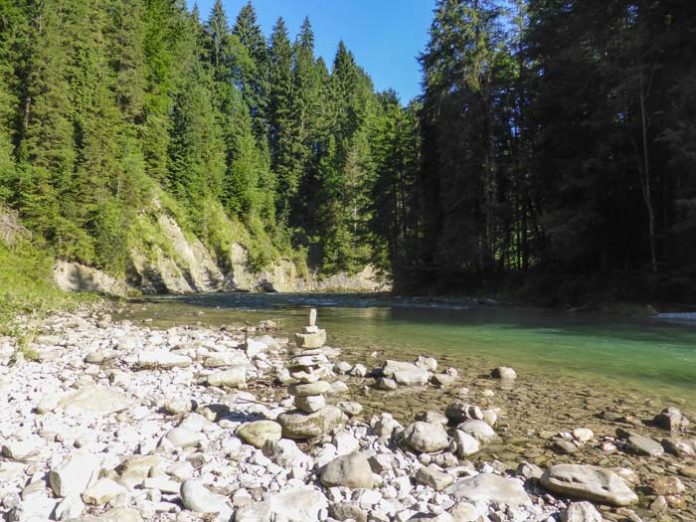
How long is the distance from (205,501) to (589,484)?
8.65 ft

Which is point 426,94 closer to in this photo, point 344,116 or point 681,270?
point 681,270

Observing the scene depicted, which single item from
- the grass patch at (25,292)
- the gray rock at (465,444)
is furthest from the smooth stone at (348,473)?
the grass patch at (25,292)

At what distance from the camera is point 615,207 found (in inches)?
795

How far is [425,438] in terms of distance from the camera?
408cm

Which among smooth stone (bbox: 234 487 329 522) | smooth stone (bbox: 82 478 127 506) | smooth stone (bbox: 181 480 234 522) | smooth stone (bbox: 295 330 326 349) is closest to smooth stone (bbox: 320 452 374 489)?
smooth stone (bbox: 234 487 329 522)

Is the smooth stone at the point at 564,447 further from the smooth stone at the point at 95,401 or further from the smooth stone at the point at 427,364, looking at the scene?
the smooth stone at the point at 95,401

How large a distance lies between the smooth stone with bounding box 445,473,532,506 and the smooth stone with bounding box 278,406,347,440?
1.45 m

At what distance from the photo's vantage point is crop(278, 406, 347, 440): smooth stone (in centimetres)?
438

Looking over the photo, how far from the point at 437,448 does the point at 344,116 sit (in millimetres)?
71958

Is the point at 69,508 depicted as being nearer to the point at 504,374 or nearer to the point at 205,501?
the point at 205,501

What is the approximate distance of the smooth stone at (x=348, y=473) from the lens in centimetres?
344

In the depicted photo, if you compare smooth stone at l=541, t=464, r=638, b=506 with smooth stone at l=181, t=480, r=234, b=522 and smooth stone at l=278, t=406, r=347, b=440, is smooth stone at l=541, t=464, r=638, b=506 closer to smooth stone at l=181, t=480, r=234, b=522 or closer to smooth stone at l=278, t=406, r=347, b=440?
smooth stone at l=278, t=406, r=347, b=440

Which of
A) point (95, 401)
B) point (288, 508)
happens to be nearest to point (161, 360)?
point (95, 401)

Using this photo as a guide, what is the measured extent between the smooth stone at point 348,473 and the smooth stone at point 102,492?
4.71 ft
